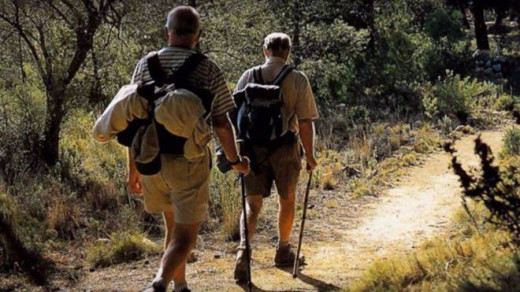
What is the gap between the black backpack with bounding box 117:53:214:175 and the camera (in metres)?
4.23

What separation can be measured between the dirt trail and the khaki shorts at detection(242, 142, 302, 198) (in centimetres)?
72

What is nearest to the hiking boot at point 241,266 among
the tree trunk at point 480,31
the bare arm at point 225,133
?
the bare arm at point 225,133

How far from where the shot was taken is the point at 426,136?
12.6m

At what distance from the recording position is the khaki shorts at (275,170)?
5.54m

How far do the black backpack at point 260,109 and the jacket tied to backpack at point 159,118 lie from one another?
1.06m

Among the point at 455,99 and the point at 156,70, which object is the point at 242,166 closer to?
the point at 156,70

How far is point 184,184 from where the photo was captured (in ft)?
14.3

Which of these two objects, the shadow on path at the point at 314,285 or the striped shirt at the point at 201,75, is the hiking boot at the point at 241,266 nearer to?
the shadow on path at the point at 314,285

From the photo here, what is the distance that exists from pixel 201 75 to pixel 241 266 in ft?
5.96

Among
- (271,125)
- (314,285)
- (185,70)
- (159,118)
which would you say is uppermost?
(185,70)

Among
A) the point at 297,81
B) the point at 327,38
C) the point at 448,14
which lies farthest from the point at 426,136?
the point at 448,14

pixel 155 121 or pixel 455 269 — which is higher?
pixel 155 121

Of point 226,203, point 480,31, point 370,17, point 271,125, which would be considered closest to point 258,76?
point 271,125

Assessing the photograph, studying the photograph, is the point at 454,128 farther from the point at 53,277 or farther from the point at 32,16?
the point at 53,277
